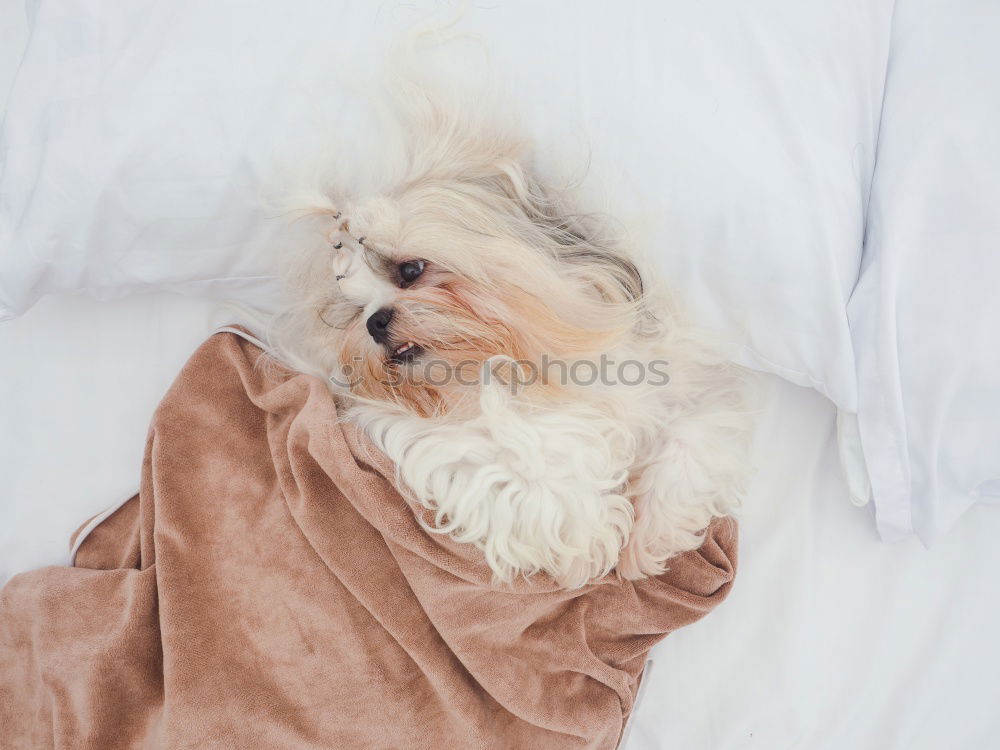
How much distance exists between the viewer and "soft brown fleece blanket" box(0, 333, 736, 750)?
1345 mm

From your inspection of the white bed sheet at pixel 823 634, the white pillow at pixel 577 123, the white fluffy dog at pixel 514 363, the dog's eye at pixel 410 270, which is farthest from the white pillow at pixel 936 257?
the dog's eye at pixel 410 270

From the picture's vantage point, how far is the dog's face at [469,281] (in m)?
1.16

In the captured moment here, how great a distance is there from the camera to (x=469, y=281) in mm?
1171

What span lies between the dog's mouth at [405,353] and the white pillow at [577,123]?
15.2 inches

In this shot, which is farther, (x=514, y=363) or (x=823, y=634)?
(x=823, y=634)

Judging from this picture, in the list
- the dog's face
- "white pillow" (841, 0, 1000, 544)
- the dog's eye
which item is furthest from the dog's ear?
"white pillow" (841, 0, 1000, 544)

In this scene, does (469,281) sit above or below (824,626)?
above

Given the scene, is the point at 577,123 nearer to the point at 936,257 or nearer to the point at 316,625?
the point at 936,257

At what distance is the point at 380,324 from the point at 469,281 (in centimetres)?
18

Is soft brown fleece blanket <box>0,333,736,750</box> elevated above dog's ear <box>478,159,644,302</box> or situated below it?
below

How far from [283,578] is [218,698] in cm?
25

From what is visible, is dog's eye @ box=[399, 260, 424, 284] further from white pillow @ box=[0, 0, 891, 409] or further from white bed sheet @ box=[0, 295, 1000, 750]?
white bed sheet @ box=[0, 295, 1000, 750]

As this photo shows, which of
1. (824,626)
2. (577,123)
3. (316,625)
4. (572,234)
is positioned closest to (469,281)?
(572,234)

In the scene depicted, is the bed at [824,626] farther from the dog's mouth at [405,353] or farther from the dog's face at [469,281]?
the dog's mouth at [405,353]
